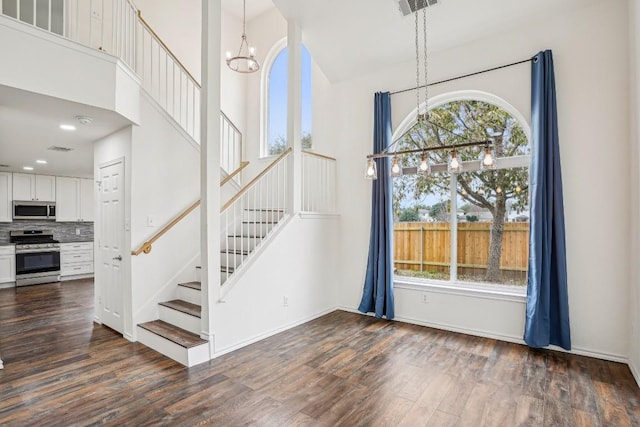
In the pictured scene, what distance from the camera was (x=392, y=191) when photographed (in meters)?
4.86

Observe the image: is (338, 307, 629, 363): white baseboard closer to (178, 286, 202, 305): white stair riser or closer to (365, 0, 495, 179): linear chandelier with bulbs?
(365, 0, 495, 179): linear chandelier with bulbs

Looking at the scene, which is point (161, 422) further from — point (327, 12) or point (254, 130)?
point (254, 130)

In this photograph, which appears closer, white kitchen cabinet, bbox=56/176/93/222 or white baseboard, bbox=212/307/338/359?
white baseboard, bbox=212/307/338/359

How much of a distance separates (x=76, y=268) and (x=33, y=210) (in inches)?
65.9

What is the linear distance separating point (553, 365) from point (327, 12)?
501 centimetres

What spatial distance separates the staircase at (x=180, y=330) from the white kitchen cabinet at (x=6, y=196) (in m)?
5.92

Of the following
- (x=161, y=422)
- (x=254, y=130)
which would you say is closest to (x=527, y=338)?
(x=161, y=422)

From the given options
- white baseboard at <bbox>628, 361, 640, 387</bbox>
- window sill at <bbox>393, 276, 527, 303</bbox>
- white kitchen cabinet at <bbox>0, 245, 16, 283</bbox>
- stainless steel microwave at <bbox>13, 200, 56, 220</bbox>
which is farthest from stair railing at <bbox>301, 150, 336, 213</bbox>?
white kitchen cabinet at <bbox>0, 245, 16, 283</bbox>

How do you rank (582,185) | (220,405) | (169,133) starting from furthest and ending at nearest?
(169,133)
(582,185)
(220,405)

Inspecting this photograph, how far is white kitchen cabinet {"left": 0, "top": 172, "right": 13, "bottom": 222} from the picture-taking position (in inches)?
289

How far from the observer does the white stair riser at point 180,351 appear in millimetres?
3346

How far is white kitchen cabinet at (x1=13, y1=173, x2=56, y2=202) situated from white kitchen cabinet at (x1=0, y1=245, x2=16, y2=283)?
1.18 metres

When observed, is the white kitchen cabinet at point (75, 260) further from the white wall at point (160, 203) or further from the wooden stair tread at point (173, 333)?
the wooden stair tread at point (173, 333)

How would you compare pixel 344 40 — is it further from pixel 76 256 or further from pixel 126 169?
pixel 76 256
